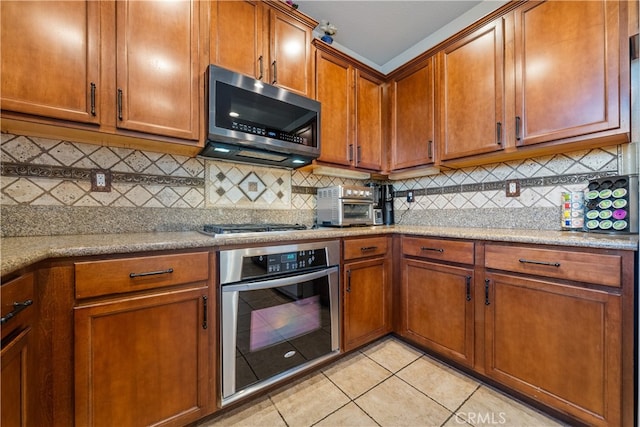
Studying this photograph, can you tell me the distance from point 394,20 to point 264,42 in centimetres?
125

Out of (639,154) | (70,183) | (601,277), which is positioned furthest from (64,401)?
(639,154)

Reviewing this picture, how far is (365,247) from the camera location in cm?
180

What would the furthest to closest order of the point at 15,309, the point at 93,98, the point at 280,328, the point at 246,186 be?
the point at 246,186 < the point at 280,328 < the point at 93,98 < the point at 15,309

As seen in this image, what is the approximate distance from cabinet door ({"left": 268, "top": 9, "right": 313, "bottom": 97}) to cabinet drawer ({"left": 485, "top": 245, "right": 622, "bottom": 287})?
1630 mm

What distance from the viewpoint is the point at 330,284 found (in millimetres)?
1611

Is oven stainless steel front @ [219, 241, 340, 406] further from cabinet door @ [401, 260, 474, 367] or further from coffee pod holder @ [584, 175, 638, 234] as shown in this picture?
coffee pod holder @ [584, 175, 638, 234]

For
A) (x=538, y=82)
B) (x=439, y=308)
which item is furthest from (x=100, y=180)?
(x=538, y=82)

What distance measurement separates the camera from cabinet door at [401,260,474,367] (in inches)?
61.3

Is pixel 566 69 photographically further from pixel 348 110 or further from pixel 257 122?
pixel 257 122

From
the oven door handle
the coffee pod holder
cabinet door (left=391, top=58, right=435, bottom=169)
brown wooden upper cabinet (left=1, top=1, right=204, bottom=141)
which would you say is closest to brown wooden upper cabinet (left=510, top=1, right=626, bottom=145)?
the coffee pod holder

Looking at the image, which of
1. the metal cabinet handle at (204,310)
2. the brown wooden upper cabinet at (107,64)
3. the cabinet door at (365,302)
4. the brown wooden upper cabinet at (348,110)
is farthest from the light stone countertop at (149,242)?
the brown wooden upper cabinet at (348,110)

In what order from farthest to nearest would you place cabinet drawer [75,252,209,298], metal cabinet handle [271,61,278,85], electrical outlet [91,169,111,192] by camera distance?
metal cabinet handle [271,61,278,85]
electrical outlet [91,169,111,192]
cabinet drawer [75,252,209,298]

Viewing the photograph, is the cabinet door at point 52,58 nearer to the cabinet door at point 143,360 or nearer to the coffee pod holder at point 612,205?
the cabinet door at point 143,360

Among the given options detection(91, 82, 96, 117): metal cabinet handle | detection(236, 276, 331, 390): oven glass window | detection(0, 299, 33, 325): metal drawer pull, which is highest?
detection(91, 82, 96, 117): metal cabinet handle
